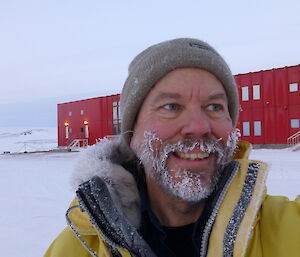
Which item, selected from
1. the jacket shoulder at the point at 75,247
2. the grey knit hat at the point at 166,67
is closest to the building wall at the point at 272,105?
the grey knit hat at the point at 166,67

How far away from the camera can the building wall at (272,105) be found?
20234 mm

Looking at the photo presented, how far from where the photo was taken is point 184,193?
59.3 inches

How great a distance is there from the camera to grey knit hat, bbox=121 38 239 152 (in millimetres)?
1736

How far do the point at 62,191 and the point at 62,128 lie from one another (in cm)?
2805

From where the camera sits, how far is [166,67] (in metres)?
1.73

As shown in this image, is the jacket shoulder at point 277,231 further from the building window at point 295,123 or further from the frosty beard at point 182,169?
the building window at point 295,123

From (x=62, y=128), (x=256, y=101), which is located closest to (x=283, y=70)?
(x=256, y=101)

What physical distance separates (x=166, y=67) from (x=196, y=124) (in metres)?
0.42

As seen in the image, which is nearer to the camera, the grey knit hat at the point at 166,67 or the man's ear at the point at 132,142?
the grey knit hat at the point at 166,67

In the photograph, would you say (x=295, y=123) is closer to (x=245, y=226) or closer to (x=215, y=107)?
(x=215, y=107)

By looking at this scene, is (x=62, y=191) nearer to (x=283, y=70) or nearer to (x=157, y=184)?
(x=157, y=184)

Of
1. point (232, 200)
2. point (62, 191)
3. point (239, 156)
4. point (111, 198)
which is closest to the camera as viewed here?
point (232, 200)

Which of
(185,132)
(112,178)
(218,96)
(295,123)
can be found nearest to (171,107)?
(185,132)

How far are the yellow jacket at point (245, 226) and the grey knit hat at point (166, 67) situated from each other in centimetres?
59
